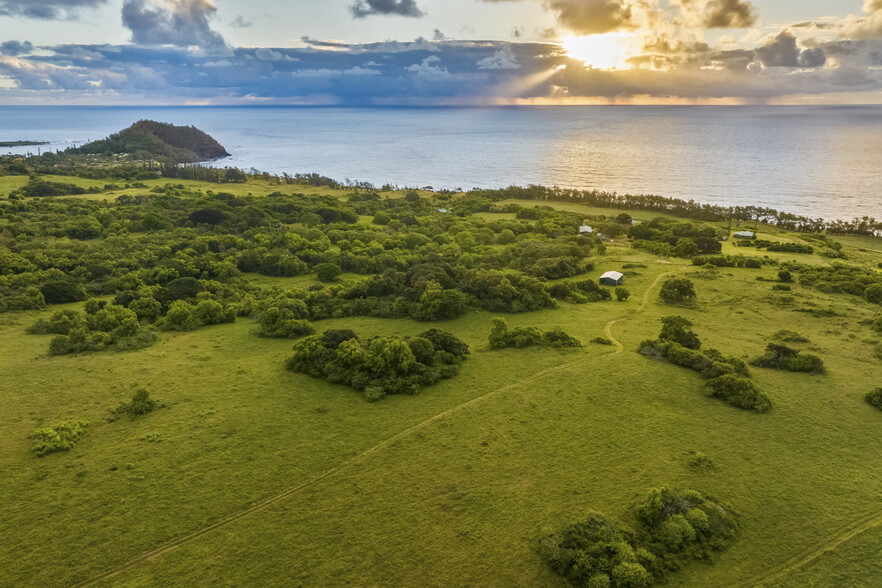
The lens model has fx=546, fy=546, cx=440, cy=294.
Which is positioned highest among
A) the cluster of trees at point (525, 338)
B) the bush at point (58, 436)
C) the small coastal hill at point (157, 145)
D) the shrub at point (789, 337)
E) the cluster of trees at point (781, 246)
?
the small coastal hill at point (157, 145)

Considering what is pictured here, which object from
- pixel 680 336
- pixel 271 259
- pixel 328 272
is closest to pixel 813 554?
pixel 680 336

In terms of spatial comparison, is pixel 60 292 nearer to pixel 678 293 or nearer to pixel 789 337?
pixel 678 293

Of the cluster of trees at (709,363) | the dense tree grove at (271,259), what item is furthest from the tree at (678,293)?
the cluster of trees at (709,363)

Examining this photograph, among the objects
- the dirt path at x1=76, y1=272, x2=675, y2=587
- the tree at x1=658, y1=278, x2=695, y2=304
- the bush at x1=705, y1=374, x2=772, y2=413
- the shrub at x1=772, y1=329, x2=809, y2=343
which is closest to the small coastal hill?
the tree at x1=658, y1=278, x2=695, y2=304

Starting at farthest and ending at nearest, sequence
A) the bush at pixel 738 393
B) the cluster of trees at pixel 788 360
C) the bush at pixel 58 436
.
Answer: the cluster of trees at pixel 788 360 → the bush at pixel 738 393 → the bush at pixel 58 436

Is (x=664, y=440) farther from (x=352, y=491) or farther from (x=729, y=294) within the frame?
(x=729, y=294)

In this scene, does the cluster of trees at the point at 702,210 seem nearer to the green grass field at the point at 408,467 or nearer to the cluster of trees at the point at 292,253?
the cluster of trees at the point at 292,253

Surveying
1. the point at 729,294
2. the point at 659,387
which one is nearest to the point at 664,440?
the point at 659,387
